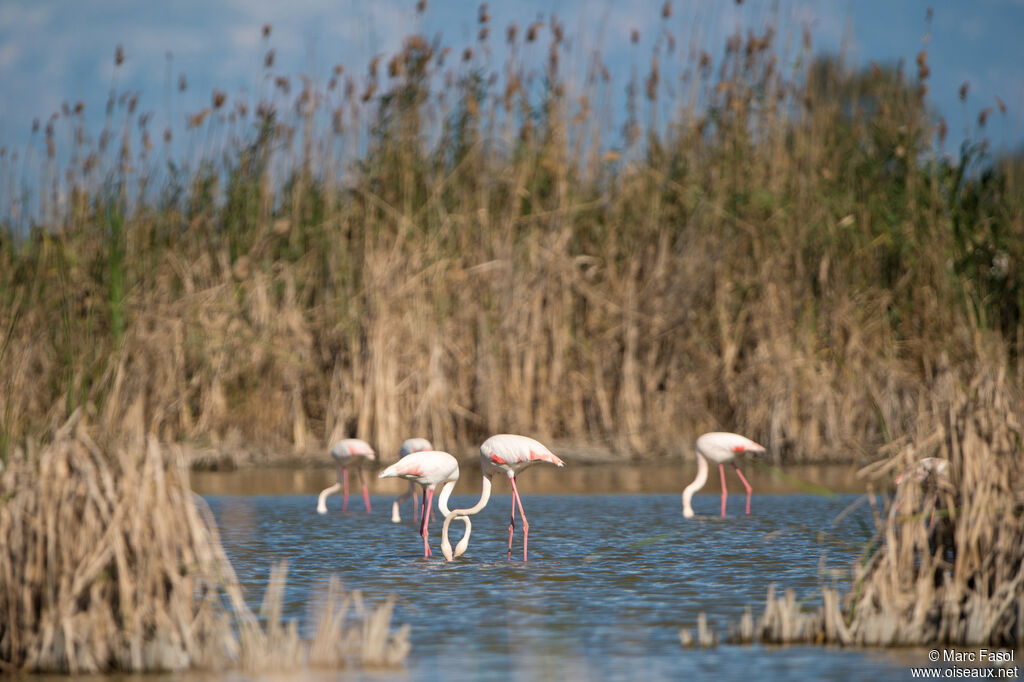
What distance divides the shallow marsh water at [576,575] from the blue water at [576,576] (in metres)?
0.01

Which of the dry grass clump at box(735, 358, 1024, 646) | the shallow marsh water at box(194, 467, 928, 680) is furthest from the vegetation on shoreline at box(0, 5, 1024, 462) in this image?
the dry grass clump at box(735, 358, 1024, 646)

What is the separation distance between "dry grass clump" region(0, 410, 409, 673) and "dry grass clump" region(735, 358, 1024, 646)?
1.76m

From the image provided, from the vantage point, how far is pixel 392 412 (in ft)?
39.9

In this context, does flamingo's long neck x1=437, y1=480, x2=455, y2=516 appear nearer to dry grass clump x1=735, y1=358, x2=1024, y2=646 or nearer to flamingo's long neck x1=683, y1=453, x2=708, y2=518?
flamingo's long neck x1=683, y1=453, x2=708, y2=518

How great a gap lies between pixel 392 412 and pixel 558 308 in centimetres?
189

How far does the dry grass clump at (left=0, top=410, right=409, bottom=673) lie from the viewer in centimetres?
457

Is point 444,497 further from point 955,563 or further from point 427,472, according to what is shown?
point 955,563

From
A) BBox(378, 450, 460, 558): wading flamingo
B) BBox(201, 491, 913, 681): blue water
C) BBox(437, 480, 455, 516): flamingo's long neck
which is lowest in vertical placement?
BBox(201, 491, 913, 681): blue water

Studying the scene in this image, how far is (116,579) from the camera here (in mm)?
4625

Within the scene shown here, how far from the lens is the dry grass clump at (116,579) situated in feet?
15.0

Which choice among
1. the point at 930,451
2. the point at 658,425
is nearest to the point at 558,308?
the point at 658,425

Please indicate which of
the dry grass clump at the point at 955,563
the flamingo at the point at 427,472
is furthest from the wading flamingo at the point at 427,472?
the dry grass clump at the point at 955,563

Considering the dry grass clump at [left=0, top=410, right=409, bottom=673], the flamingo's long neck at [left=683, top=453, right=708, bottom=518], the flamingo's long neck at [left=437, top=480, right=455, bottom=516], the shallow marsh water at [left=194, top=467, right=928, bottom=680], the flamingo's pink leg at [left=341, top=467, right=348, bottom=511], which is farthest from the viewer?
the flamingo's pink leg at [left=341, top=467, right=348, bottom=511]

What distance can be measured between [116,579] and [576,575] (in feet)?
9.82
